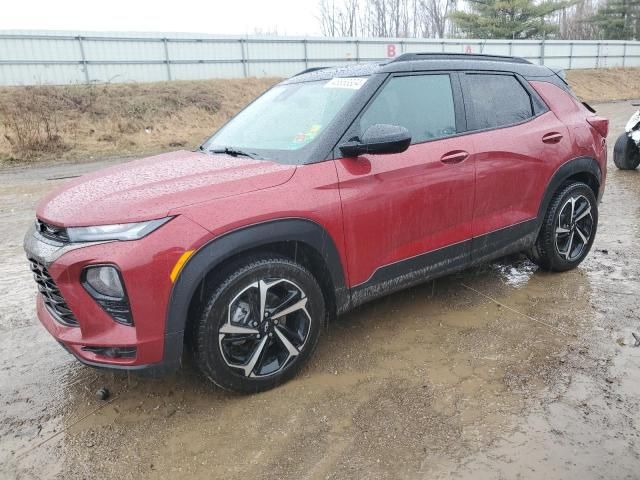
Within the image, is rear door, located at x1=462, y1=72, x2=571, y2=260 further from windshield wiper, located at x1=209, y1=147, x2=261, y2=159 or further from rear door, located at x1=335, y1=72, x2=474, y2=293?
windshield wiper, located at x1=209, y1=147, x2=261, y2=159

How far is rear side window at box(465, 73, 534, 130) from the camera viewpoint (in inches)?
143

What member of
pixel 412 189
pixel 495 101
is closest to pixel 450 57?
pixel 495 101

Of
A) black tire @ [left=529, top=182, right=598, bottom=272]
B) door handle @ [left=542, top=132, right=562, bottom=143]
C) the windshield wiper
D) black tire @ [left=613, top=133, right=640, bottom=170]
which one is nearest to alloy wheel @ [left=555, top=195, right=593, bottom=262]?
black tire @ [left=529, top=182, right=598, bottom=272]

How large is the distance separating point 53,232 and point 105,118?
16.7 m

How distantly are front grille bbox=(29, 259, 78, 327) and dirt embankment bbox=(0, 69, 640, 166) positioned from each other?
44.4 feet

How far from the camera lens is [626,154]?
8.92m

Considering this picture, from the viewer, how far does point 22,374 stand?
318 centimetres

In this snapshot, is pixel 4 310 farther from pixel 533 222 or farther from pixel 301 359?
pixel 533 222

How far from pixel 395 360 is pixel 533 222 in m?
1.73

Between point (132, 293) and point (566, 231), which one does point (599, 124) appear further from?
point (132, 293)

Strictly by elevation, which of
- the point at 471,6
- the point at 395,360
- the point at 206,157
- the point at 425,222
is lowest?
the point at 395,360

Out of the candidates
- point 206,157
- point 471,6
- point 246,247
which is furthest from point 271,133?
point 471,6

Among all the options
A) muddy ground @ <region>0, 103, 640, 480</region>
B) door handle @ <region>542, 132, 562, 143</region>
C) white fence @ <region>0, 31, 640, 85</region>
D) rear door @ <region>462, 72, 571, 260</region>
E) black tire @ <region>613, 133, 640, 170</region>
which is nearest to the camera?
muddy ground @ <region>0, 103, 640, 480</region>

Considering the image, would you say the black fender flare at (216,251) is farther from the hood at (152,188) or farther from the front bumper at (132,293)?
the hood at (152,188)
